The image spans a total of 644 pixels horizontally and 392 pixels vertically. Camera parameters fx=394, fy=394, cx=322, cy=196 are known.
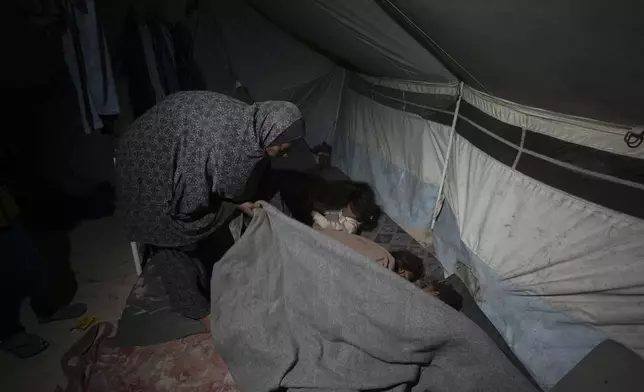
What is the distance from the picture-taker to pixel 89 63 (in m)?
1.89

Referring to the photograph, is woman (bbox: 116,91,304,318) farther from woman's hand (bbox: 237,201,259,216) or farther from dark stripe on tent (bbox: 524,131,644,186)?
dark stripe on tent (bbox: 524,131,644,186)

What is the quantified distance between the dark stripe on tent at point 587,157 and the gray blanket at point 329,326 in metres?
0.61

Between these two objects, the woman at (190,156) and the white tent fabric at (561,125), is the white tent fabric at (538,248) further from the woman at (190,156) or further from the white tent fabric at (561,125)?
the woman at (190,156)

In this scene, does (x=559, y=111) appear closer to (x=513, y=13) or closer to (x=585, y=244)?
(x=585, y=244)

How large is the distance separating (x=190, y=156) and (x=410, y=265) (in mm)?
1272

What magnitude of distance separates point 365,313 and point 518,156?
930mm

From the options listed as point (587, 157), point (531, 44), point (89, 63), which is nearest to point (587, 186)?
point (587, 157)

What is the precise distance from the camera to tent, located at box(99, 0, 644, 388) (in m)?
0.96

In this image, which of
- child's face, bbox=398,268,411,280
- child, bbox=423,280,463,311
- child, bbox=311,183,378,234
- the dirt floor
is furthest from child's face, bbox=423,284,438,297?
the dirt floor

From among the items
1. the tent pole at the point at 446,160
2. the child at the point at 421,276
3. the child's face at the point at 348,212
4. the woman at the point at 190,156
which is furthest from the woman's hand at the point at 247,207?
the tent pole at the point at 446,160

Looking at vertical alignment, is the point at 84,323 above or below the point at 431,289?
below

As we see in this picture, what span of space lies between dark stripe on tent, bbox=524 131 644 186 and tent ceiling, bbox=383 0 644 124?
117mm

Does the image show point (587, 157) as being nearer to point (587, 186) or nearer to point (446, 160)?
point (587, 186)

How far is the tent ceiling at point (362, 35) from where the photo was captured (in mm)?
1743
